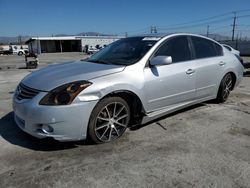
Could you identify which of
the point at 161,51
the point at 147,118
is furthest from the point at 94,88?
the point at 161,51

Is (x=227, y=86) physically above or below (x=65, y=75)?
below

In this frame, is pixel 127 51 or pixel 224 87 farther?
pixel 224 87

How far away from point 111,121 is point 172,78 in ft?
4.14

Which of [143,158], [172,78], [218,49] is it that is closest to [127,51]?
[172,78]

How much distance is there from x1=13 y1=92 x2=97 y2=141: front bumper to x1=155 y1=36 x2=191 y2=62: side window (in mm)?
1605

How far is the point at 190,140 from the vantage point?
3.56 m

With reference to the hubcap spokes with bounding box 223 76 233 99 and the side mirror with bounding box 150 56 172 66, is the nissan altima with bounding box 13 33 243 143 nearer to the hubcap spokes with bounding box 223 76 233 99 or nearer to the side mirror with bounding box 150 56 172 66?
the side mirror with bounding box 150 56 172 66

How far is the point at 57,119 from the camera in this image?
2.99 metres

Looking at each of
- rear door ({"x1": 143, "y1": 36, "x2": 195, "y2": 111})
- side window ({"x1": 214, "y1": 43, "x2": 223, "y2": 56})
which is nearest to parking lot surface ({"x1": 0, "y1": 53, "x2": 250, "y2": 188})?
rear door ({"x1": 143, "y1": 36, "x2": 195, "y2": 111})

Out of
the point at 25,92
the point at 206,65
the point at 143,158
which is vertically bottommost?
the point at 143,158

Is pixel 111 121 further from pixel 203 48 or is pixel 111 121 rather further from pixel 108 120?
pixel 203 48

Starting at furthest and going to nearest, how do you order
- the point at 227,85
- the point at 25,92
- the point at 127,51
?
the point at 227,85
the point at 127,51
the point at 25,92

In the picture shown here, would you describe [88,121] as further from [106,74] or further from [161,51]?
[161,51]

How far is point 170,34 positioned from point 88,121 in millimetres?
2200
